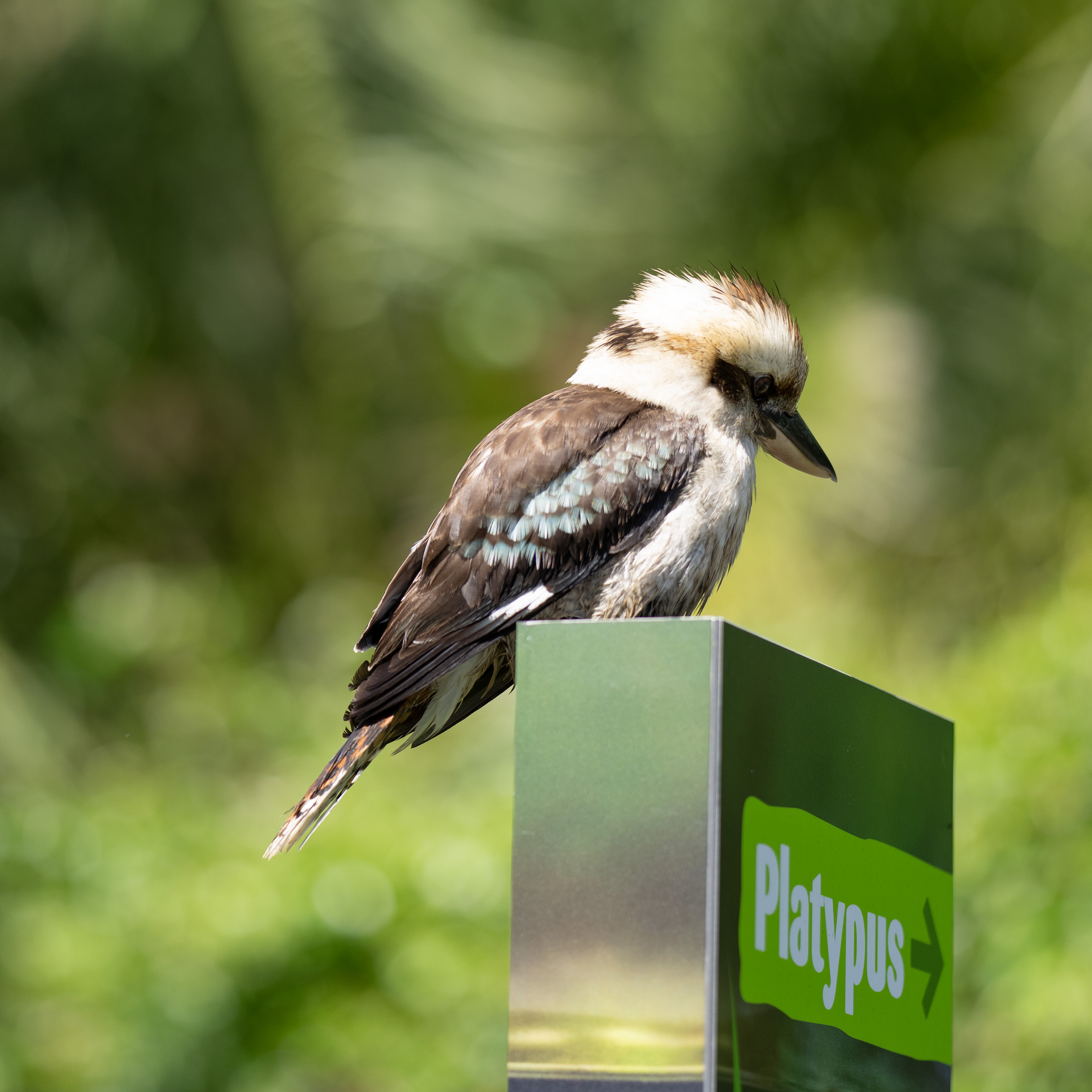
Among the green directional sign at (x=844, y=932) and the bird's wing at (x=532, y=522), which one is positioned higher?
the bird's wing at (x=532, y=522)

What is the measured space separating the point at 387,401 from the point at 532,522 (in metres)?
6.11

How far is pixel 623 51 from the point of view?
9078 millimetres

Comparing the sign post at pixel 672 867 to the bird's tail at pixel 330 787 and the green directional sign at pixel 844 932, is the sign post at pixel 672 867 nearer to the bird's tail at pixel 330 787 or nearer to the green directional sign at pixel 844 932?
the green directional sign at pixel 844 932

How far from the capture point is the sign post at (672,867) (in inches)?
84.1

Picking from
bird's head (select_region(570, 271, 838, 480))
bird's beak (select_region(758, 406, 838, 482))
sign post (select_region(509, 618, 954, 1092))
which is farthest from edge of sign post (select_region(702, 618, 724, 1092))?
bird's beak (select_region(758, 406, 838, 482))

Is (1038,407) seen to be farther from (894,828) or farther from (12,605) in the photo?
(12,605)

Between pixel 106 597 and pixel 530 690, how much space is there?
731 centimetres

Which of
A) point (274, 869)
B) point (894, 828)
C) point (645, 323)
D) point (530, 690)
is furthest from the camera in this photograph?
point (274, 869)

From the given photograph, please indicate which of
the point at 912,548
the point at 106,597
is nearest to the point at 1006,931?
the point at 912,548

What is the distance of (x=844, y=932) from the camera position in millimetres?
2516

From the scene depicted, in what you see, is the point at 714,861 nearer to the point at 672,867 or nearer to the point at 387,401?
the point at 672,867

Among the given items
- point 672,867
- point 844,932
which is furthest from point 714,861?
point 844,932

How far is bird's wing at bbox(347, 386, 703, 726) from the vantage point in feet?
9.65

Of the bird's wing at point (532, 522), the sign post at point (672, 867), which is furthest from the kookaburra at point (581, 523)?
the sign post at point (672, 867)
